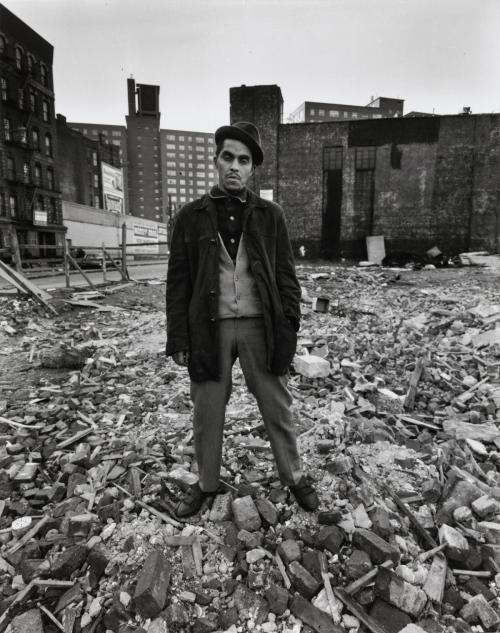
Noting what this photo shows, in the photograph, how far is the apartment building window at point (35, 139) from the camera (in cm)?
3797

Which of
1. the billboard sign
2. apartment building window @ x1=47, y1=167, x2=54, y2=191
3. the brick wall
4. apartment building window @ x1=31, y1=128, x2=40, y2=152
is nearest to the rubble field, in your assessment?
the brick wall

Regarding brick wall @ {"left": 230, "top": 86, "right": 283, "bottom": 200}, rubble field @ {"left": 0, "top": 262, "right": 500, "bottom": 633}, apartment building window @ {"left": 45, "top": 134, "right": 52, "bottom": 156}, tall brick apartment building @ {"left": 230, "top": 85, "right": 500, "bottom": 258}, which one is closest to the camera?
rubble field @ {"left": 0, "top": 262, "right": 500, "bottom": 633}

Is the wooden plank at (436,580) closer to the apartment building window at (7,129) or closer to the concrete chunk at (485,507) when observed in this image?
the concrete chunk at (485,507)

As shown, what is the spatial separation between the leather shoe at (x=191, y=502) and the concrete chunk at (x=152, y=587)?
43 centimetres

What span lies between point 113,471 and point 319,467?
5.39 feet

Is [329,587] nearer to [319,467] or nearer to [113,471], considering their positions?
[319,467]

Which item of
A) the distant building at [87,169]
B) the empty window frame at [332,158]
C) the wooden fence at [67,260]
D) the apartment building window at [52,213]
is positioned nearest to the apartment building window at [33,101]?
the distant building at [87,169]

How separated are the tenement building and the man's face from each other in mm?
34202

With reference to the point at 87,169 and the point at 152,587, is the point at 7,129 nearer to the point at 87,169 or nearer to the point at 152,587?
the point at 87,169

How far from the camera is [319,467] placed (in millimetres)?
3260

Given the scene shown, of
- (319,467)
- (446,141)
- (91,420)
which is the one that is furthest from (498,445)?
(446,141)

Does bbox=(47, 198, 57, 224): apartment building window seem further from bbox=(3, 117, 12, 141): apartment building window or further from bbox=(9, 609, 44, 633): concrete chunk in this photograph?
bbox=(9, 609, 44, 633): concrete chunk

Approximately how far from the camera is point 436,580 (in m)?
2.20

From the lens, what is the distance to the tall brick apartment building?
25.9 meters
